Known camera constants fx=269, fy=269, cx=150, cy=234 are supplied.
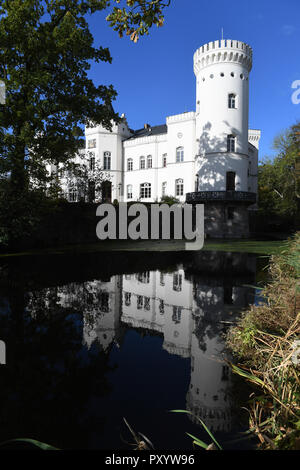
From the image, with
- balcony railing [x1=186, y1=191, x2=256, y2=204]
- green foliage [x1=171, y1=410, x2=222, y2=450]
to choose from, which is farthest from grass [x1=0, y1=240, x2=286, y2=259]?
green foliage [x1=171, y1=410, x2=222, y2=450]

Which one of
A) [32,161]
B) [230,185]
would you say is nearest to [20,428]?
[32,161]

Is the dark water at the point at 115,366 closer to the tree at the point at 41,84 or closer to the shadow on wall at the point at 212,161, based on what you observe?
the tree at the point at 41,84

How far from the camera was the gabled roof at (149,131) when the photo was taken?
1616 inches

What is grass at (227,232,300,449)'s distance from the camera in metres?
1.91

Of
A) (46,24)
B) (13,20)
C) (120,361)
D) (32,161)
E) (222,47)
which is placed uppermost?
(222,47)

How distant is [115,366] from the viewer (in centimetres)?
307

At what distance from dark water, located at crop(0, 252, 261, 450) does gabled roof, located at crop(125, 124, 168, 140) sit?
1512 inches

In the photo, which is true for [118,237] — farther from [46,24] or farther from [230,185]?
[46,24]

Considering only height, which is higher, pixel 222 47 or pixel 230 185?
pixel 222 47

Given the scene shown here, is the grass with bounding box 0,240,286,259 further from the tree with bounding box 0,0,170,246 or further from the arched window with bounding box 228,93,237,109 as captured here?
the arched window with bounding box 228,93,237,109

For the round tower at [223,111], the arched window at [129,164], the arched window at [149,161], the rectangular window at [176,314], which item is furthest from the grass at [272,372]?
the arched window at [129,164]

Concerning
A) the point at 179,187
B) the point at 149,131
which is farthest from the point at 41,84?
the point at 149,131

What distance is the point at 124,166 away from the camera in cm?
4197
